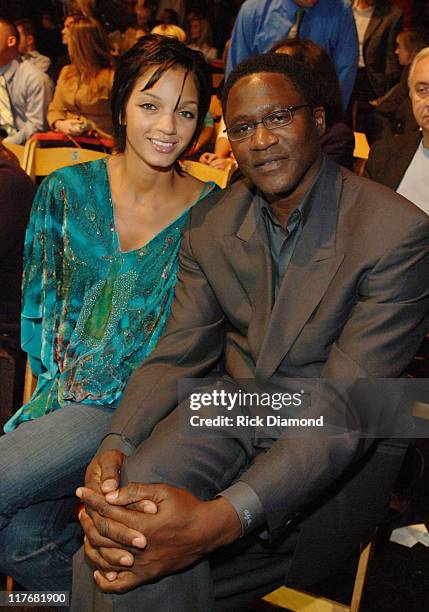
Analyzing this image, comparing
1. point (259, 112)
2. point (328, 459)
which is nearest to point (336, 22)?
point (259, 112)

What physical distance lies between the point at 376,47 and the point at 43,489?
4.96 meters

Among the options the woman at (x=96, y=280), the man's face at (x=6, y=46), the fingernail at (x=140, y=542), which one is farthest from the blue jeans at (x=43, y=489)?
the man's face at (x=6, y=46)

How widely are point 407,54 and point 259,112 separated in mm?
3848

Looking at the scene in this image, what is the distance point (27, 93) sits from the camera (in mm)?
5004

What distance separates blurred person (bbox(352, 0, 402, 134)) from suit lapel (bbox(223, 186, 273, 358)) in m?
4.17

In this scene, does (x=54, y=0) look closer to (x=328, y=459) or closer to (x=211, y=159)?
(x=211, y=159)

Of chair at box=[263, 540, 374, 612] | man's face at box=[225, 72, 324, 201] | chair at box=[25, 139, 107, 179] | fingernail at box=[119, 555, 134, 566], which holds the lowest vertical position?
chair at box=[263, 540, 374, 612]

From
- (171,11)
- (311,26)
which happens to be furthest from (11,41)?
(171,11)

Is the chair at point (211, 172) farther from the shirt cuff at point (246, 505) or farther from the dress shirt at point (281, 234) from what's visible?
the shirt cuff at point (246, 505)

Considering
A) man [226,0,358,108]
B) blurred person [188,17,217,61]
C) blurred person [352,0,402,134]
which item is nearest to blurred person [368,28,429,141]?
man [226,0,358,108]

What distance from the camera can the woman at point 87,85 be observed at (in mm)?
4855

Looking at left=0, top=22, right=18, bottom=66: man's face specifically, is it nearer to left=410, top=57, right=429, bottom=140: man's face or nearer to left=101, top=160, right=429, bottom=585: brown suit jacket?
left=410, top=57, right=429, bottom=140: man's face

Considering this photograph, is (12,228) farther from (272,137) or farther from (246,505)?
(246,505)

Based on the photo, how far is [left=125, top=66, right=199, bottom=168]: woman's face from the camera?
2.06 metres
